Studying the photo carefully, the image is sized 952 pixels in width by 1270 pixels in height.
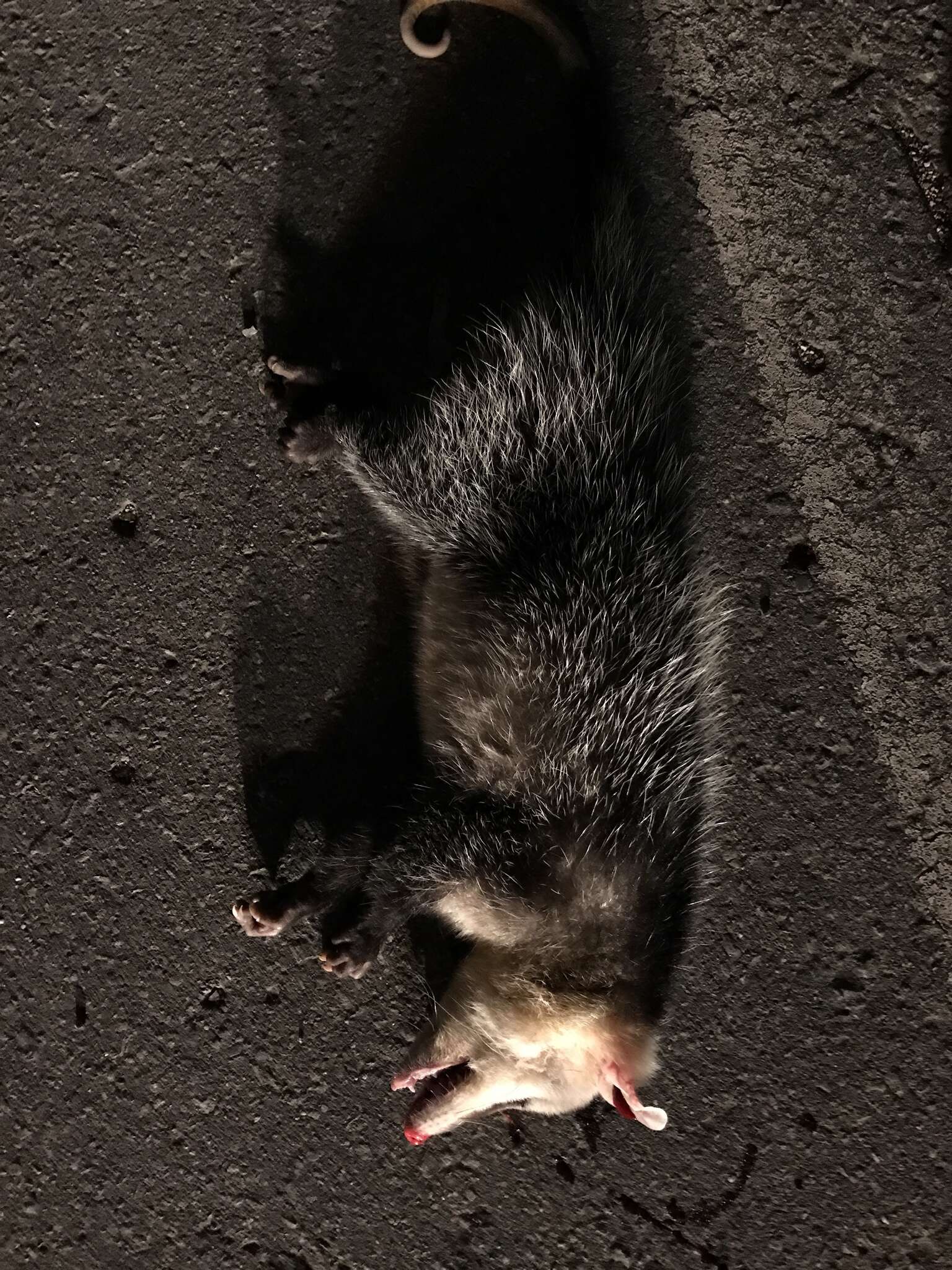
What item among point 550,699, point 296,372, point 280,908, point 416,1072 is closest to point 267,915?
point 280,908

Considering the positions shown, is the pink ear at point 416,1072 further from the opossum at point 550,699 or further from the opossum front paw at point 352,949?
the opossum front paw at point 352,949

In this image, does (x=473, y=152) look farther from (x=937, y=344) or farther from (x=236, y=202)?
(x=937, y=344)

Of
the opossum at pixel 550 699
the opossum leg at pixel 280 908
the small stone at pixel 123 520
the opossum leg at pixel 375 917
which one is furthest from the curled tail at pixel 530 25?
the opossum leg at pixel 280 908

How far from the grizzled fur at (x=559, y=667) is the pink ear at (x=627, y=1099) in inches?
3.2

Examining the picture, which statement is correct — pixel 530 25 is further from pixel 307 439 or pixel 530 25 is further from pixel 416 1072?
pixel 416 1072

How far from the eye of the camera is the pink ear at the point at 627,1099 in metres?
2.07

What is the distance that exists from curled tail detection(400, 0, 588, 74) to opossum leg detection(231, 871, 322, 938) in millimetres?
2505

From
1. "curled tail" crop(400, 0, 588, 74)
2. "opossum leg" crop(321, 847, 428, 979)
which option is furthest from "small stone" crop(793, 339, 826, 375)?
"opossum leg" crop(321, 847, 428, 979)

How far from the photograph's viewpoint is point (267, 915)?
250 centimetres

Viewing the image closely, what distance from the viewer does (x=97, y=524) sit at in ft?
8.83

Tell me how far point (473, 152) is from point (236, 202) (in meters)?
0.76

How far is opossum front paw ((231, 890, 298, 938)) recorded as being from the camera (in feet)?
8.20

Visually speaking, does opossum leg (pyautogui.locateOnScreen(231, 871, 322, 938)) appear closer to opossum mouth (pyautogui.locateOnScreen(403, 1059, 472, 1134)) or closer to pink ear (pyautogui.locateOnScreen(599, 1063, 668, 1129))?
opossum mouth (pyautogui.locateOnScreen(403, 1059, 472, 1134))

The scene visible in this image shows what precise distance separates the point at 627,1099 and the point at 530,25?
3011 mm
